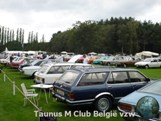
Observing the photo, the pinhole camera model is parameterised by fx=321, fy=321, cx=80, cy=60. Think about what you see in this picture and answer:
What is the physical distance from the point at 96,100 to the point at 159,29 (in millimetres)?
83838

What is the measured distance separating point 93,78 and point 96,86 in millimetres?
337

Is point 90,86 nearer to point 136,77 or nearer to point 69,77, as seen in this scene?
point 69,77

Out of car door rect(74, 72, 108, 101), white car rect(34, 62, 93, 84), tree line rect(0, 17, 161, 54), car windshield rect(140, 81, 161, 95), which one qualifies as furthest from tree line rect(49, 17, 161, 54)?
car windshield rect(140, 81, 161, 95)

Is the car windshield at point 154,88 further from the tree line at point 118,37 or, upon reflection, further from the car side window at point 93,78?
the tree line at point 118,37

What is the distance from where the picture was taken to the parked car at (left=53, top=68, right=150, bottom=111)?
1032 centimetres

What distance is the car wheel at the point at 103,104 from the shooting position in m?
10.6

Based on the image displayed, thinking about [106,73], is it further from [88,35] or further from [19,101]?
[88,35]

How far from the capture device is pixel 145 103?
583cm

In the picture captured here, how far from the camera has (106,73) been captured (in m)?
11.1

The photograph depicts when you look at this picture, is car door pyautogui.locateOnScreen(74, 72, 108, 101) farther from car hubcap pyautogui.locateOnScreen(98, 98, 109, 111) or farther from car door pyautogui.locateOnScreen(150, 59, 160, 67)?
car door pyautogui.locateOnScreen(150, 59, 160, 67)

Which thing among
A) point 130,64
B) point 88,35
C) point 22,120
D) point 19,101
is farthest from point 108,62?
point 88,35

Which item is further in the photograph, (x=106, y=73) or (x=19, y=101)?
(x=19, y=101)

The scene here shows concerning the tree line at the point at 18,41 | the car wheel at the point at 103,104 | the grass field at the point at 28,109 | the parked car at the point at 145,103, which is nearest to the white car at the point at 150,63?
the grass field at the point at 28,109

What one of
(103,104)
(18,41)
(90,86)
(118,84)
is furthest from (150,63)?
(18,41)
